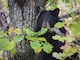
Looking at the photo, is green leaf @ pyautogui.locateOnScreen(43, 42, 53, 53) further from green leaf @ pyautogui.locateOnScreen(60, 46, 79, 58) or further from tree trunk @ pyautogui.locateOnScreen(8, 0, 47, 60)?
tree trunk @ pyautogui.locateOnScreen(8, 0, 47, 60)

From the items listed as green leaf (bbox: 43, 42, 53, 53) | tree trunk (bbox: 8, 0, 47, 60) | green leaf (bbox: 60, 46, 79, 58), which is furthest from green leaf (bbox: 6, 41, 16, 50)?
tree trunk (bbox: 8, 0, 47, 60)

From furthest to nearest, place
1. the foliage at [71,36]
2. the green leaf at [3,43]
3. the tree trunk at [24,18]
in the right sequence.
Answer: the tree trunk at [24,18], the green leaf at [3,43], the foliage at [71,36]

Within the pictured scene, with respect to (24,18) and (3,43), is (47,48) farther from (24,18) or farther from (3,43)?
(24,18)

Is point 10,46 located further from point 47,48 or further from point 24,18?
point 24,18

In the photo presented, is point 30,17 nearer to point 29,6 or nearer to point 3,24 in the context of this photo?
point 29,6

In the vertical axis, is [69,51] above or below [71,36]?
below

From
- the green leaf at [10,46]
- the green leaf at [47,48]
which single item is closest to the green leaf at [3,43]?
the green leaf at [10,46]

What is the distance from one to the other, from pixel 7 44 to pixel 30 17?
2.48 ft

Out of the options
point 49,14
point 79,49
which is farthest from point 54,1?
point 79,49

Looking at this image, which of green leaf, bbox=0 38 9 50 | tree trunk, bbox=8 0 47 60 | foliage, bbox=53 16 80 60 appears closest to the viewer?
foliage, bbox=53 16 80 60

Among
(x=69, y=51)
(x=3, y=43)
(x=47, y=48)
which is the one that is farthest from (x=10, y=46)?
(x=69, y=51)

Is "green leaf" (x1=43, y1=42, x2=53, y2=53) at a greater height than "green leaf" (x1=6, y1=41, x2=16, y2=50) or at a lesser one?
lesser

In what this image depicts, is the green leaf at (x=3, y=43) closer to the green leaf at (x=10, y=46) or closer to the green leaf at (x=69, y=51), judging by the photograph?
the green leaf at (x=10, y=46)

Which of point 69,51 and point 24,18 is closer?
point 69,51
